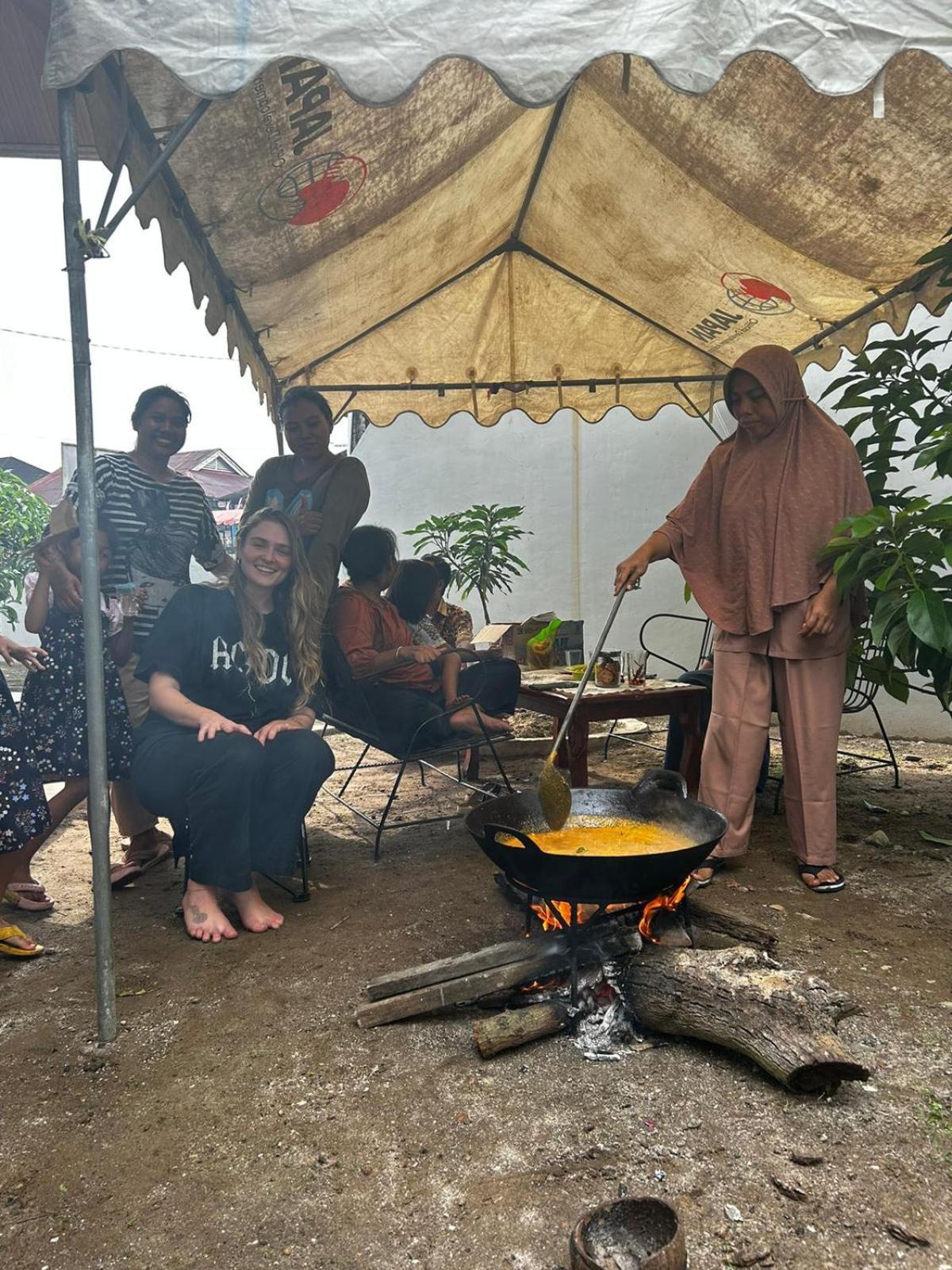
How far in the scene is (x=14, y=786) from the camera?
269 cm

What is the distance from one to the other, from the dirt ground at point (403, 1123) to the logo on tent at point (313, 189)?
2.85 metres

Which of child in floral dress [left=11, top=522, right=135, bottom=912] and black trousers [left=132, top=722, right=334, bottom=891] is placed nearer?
black trousers [left=132, top=722, right=334, bottom=891]

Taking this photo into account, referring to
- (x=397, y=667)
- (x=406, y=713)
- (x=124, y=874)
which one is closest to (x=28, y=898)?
(x=124, y=874)

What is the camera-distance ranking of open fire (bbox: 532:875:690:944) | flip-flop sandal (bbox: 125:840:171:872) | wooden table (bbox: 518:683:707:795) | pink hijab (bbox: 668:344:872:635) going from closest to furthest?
1. open fire (bbox: 532:875:690:944)
2. pink hijab (bbox: 668:344:872:635)
3. flip-flop sandal (bbox: 125:840:171:872)
4. wooden table (bbox: 518:683:707:795)

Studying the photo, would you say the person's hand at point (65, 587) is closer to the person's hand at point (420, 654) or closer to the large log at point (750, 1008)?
the person's hand at point (420, 654)

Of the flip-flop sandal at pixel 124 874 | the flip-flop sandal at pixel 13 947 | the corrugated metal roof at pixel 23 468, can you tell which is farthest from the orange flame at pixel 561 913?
the corrugated metal roof at pixel 23 468

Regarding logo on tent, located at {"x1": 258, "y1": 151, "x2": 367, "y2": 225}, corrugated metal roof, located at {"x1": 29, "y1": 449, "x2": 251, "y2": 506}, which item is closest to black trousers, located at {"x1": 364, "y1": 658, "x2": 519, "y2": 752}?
logo on tent, located at {"x1": 258, "y1": 151, "x2": 367, "y2": 225}

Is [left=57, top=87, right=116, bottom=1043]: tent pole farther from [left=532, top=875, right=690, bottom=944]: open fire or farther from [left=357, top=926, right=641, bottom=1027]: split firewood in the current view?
[left=532, top=875, right=690, bottom=944]: open fire

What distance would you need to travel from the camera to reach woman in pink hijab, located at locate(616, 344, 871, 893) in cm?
325

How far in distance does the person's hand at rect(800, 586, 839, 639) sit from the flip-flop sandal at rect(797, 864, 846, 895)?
3.10ft

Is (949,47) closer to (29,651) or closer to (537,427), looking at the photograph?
(29,651)

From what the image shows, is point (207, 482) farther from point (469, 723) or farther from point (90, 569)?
point (90, 569)

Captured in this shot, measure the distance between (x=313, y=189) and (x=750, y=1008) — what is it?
10.8ft

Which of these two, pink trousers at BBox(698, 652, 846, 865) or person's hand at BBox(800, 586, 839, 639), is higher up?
person's hand at BBox(800, 586, 839, 639)
